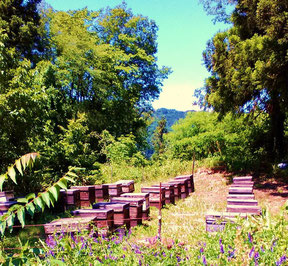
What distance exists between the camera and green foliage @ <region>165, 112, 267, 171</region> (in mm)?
12086

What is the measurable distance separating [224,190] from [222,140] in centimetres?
472

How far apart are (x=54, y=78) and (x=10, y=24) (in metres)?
3.96

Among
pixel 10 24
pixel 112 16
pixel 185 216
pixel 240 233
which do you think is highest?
pixel 112 16

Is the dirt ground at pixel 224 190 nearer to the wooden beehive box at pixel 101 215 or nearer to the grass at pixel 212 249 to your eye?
the wooden beehive box at pixel 101 215

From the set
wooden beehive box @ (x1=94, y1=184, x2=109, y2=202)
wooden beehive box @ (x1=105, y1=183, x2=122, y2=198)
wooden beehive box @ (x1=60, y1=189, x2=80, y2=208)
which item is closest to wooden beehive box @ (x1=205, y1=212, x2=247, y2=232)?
wooden beehive box @ (x1=60, y1=189, x2=80, y2=208)

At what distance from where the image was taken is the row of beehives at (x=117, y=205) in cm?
425

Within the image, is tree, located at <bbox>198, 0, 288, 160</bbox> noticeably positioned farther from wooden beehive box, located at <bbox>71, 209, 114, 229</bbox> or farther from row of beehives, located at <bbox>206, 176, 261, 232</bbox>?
wooden beehive box, located at <bbox>71, 209, 114, 229</bbox>

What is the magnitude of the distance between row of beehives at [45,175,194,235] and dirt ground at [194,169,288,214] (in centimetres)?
80

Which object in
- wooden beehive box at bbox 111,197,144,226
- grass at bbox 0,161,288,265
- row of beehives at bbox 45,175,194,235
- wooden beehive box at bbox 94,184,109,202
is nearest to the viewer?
grass at bbox 0,161,288,265

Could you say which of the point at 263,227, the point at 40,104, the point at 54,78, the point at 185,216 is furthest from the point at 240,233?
the point at 54,78

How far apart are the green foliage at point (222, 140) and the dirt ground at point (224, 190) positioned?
1.09 meters

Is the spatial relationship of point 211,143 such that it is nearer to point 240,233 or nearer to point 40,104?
point 40,104

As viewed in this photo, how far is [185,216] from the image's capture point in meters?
6.86

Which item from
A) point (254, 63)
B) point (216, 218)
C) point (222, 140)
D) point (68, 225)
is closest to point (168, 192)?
point (216, 218)
